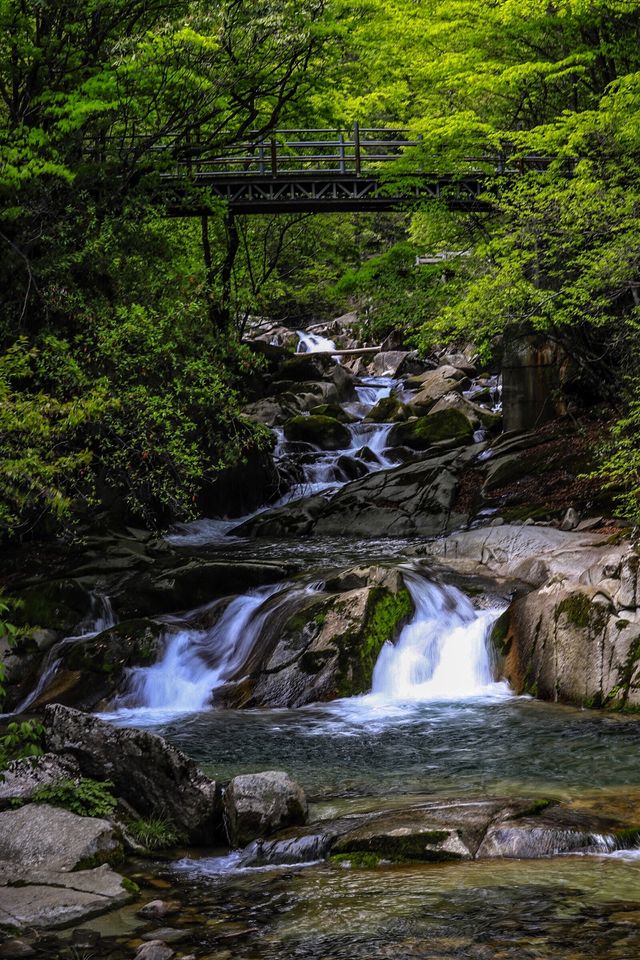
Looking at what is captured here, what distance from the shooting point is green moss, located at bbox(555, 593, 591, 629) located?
1076 cm

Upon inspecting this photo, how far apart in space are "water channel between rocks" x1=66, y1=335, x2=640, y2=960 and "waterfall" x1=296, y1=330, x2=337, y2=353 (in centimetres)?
2844

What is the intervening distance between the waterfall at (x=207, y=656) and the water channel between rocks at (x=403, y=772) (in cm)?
3

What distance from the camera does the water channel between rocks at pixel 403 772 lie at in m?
4.70

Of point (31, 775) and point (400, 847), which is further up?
point (31, 775)

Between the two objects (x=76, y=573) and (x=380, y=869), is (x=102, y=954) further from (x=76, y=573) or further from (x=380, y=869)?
(x=76, y=573)

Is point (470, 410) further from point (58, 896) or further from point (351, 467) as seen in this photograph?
point (58, 896)

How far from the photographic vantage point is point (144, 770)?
23.0ft

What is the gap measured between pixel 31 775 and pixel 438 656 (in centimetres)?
643

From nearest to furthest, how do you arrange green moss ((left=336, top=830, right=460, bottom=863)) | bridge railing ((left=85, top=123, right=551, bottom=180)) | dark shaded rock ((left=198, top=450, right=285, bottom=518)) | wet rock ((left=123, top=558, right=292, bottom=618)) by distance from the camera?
green moss ((left=336, top=830, right=460, bottom=863)), wet rock ((left=123, top=558, right=292, bottom=618)), bridge railing ((left=85, top=123, right=551, bottom=180)), dark shaded rock ((left=198, top=450, right=285, bottom=518))

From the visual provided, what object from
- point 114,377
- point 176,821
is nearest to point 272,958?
point 176,821

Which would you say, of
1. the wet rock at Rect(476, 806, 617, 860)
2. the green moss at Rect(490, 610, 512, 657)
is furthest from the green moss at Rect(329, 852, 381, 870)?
the green moss at Rect(490, 610, 512, 657)

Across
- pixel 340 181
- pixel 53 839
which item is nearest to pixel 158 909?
pixel 53 839

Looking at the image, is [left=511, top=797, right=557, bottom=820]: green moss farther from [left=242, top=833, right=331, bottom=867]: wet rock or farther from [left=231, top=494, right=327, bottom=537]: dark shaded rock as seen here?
[left=231, top=494, right=327, bottom=537]: dark shaded rock

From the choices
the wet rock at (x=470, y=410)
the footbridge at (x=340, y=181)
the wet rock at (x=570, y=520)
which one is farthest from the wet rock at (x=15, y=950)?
the wet rock at (x=470, y=410)
